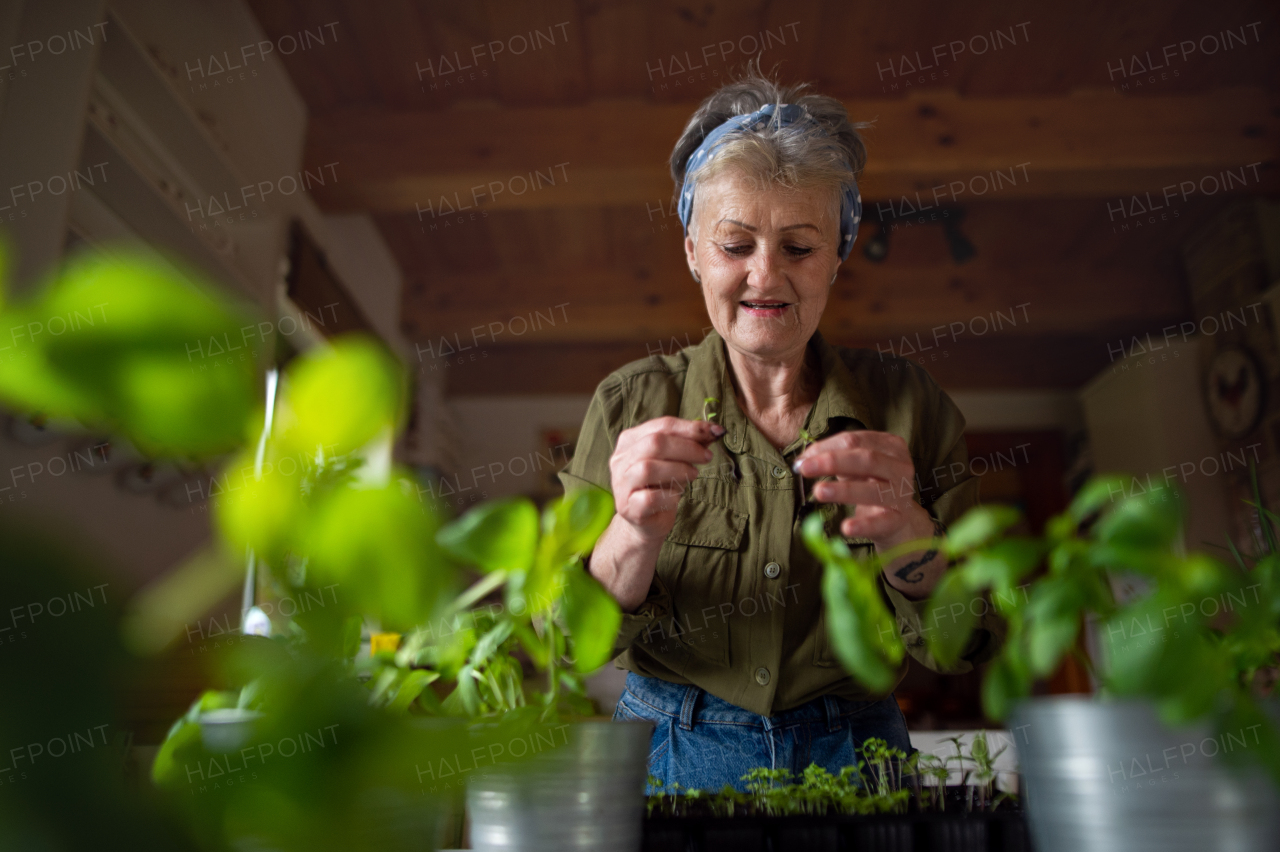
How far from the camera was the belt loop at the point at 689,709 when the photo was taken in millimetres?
1033

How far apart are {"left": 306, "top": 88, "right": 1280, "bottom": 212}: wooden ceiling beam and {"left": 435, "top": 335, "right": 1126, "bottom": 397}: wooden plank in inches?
88.7

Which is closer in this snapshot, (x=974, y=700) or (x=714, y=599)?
(x=714, y=599)

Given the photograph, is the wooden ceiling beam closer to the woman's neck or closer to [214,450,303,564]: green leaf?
the woman's neck

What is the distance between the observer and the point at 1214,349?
407 cm

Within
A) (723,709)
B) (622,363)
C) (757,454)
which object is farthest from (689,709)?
(622,363)

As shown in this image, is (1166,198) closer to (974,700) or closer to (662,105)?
(662,105)

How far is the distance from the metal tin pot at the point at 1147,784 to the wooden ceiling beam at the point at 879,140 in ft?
10.6

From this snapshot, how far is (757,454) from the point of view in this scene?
1.13m

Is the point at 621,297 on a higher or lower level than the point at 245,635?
higher

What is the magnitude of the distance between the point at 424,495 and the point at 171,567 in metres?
2.56

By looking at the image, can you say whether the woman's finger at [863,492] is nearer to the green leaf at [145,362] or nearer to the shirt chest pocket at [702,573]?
the shirt chest pocket at [702,573]

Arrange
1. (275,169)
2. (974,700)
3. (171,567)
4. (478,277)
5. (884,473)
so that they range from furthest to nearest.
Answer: (974,700) → (478,277) → (275,169) → (171,567) → (884,473)

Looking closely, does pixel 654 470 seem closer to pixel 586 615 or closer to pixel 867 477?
pixel 867 477

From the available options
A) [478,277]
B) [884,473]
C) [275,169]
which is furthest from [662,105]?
[884,473]
